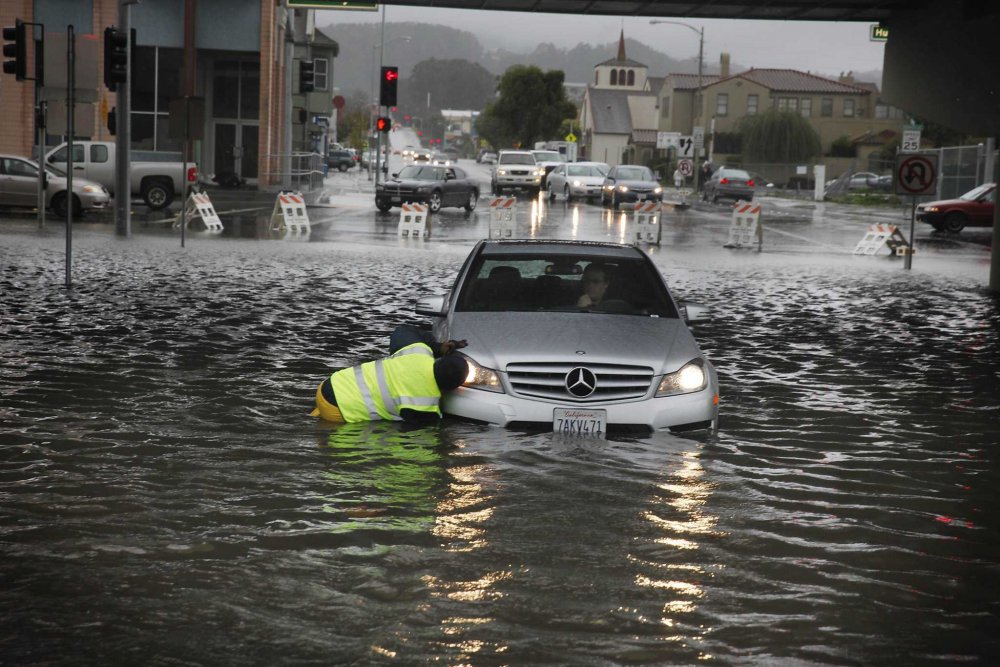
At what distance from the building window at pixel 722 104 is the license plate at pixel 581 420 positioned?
108557mm

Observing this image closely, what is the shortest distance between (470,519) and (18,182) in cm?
2968

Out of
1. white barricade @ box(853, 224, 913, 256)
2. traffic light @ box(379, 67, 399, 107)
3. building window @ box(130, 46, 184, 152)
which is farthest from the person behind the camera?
building window @ box(130, 46, 184, 152)

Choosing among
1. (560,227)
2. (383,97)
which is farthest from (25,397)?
(383,97)

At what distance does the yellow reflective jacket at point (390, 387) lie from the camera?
29.0 feet

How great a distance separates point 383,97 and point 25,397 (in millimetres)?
37012

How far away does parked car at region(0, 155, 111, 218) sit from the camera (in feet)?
110

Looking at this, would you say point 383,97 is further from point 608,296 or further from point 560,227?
point 608,296

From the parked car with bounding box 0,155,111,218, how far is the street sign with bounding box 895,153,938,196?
63.4ft

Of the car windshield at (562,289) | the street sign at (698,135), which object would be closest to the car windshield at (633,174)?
the street sign at (698,135)

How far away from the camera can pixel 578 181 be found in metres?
52.2

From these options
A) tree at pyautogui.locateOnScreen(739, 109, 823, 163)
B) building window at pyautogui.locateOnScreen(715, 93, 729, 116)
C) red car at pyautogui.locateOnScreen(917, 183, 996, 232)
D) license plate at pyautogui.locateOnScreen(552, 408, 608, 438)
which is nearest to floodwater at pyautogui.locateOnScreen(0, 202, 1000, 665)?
license plate at pyautogui.locateOnScreen(552, 408, 608, 438)

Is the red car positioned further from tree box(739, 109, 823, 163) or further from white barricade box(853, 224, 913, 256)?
tree box(739, 109, 823, 163)

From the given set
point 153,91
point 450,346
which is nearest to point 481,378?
point 450,346

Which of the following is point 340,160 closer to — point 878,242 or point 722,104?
point 722,104
